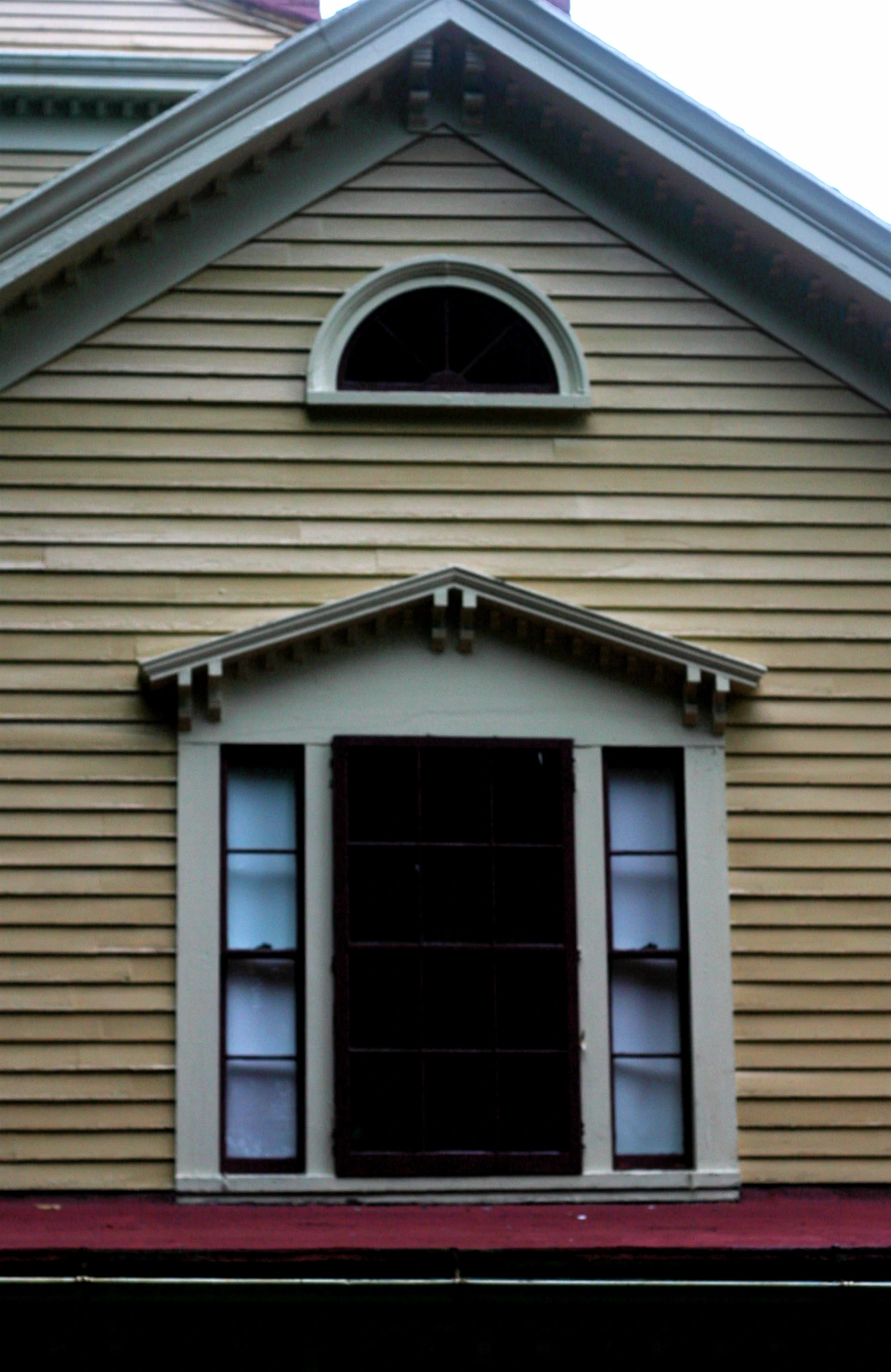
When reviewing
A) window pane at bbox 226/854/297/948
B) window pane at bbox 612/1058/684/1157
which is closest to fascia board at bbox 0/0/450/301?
window pane at bbox 226/854/297/948

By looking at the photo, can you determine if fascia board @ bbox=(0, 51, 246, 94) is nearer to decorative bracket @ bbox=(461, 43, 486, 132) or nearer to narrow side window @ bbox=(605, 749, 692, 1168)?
decorative bracket @ bbox=(461, 43, 486, 132)

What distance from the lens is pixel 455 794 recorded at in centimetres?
951

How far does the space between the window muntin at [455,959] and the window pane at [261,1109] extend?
29cm

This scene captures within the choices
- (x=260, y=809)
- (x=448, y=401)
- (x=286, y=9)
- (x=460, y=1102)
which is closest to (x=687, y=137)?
(x=448, y=401)

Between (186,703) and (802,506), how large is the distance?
3388 mm

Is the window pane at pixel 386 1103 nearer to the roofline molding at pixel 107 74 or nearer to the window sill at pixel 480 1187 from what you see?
the window sill at pixel 480 1187

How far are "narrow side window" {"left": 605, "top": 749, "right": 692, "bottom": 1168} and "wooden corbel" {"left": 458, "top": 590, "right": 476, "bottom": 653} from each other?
0.92m

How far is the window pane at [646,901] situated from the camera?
9.56 meters

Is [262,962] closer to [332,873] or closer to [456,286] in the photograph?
[332,873]

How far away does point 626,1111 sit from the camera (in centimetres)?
938

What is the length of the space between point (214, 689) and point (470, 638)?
1.32 m

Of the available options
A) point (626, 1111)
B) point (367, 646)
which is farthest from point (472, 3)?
point (626, 1111)

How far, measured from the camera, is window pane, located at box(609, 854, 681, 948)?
31.4ft

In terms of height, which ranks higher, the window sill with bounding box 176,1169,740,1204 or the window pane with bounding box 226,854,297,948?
the window pane with bounding box 226,854,297,948
